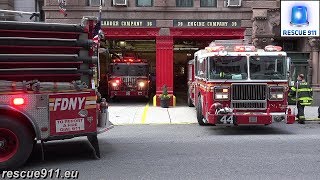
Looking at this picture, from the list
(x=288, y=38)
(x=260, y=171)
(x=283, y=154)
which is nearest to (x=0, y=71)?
(x=260, y=171)

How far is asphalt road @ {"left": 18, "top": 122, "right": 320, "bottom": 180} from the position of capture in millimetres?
7195

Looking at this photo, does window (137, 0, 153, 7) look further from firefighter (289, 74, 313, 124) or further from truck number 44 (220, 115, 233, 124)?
truck number 44 (220, 115, 233, 124)

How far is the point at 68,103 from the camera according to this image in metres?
7.68

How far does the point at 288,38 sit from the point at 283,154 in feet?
41.7

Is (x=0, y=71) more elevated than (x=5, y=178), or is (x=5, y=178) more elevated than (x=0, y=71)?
(x=0, y=71)

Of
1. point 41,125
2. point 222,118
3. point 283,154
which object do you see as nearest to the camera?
point 41,125

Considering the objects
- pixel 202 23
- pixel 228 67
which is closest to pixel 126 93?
pixel 202 23

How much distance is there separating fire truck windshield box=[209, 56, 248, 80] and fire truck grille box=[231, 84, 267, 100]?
11.1 inches

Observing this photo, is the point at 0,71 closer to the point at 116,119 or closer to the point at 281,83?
the point at 281,83

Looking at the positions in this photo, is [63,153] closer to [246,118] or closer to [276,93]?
[246,118]

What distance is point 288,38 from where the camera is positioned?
66.6 ft

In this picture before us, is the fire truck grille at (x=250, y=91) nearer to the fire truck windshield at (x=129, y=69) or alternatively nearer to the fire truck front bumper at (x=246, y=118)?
→ the fire truck front bumper at (x=246, y=118)

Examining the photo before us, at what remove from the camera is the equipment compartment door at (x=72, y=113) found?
7.58 meters

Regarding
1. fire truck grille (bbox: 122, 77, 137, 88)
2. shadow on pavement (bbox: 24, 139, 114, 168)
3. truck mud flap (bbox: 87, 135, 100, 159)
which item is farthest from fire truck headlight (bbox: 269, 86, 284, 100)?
fire truck grille (bbox: 122, 77, 137, 88)
